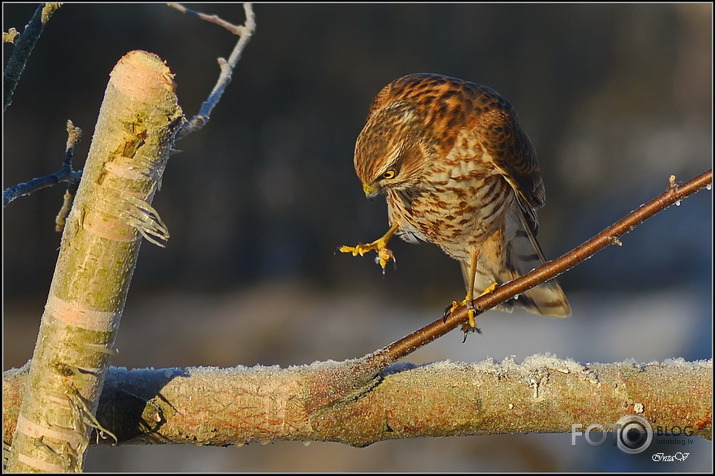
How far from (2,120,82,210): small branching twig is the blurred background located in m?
4.55

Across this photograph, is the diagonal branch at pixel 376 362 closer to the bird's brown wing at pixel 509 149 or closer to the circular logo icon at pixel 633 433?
the circular logo icon at pixel 633 433

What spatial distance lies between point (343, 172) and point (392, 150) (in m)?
5.45

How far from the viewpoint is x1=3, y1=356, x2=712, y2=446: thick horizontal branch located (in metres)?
1.82

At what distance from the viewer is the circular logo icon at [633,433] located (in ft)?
6.19

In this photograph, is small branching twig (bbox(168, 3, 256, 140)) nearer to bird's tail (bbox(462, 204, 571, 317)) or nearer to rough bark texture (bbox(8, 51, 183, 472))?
rough bark texture (bbox(8, 51, 183, 472))

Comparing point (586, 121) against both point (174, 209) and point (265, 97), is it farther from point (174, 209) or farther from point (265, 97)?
point (174, 209)

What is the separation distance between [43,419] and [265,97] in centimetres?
664

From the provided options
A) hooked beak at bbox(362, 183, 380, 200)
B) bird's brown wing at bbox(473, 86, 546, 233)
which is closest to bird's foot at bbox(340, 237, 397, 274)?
hooked beak at bbox(362, 183, 380, 200)

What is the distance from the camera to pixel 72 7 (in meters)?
7.04

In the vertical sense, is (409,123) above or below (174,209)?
below

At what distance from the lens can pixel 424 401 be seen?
186cm

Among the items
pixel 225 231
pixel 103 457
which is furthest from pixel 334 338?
pixel 103 457

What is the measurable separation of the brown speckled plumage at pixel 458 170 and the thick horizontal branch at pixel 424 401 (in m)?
0.72
